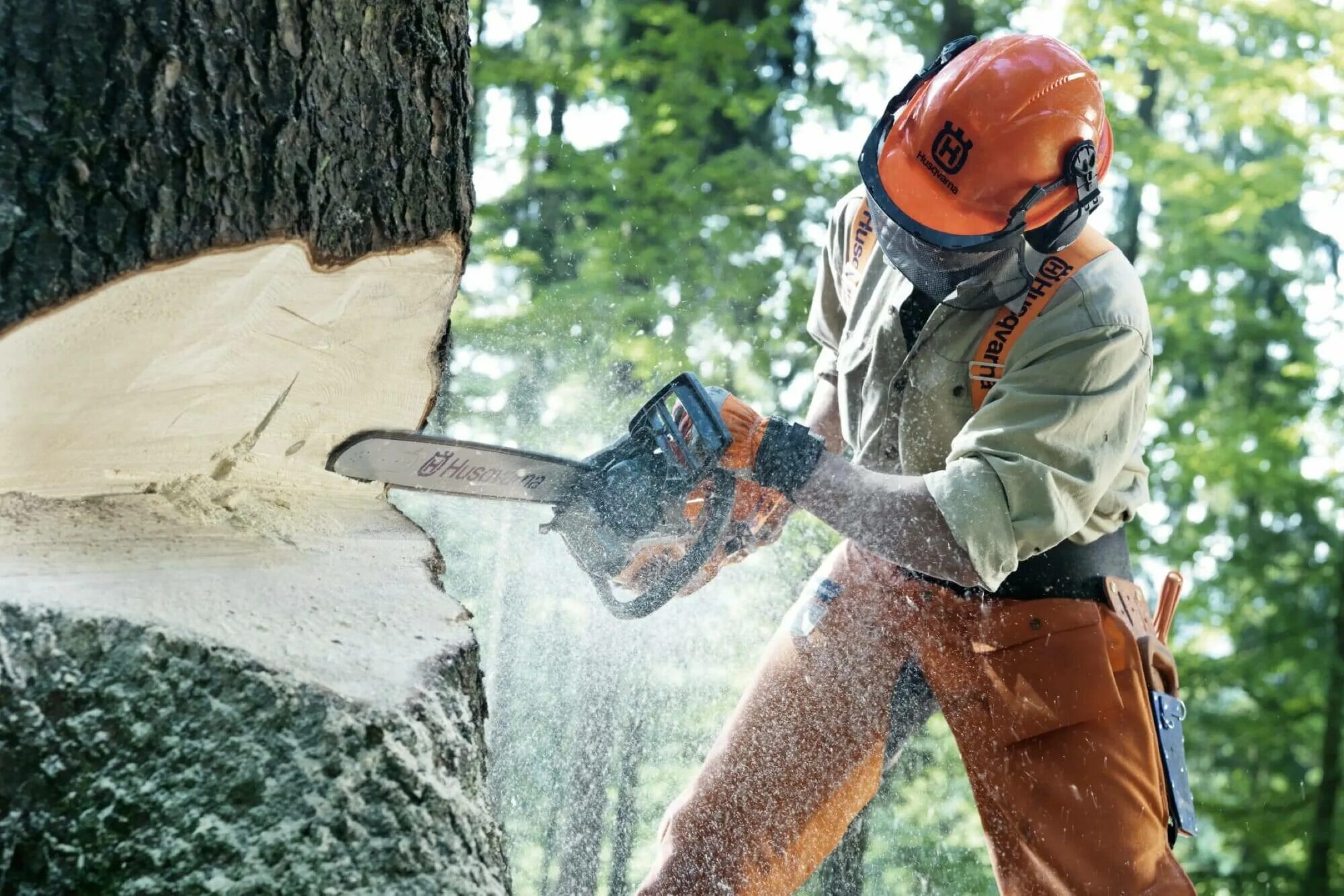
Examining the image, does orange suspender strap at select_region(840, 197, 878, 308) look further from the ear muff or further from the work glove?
the work glove

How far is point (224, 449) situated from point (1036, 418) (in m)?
1.42

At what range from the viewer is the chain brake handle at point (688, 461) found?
2.13 m

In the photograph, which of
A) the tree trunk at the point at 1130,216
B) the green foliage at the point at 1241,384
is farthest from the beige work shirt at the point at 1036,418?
the tree trunk at the point at 1130,216

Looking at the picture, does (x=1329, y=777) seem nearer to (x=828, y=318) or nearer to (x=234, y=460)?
(x=828, y=318)

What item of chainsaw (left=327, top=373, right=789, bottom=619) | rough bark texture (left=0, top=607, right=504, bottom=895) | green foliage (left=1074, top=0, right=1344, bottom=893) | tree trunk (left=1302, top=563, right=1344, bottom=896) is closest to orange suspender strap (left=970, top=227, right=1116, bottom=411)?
chainsaw (left=327, top=373, right=789, bottom=619)

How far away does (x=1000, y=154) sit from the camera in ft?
7.01

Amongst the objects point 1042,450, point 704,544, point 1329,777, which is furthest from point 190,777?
point 1329,777

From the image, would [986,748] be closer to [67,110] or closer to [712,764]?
[712,764]

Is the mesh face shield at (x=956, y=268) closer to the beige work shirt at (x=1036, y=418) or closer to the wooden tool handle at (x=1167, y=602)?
the beige work shirt at (x=1036, y=418)

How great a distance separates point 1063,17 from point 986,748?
211 inches

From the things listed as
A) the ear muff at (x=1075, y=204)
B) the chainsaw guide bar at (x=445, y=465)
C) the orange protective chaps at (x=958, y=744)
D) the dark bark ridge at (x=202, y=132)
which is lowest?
the orange protective chaps at (x=958, y=744)

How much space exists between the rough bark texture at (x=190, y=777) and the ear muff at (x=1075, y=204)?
1.51m

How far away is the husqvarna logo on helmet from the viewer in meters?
2.15

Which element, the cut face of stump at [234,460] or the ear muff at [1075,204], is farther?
the ear muff at [1075,204]
